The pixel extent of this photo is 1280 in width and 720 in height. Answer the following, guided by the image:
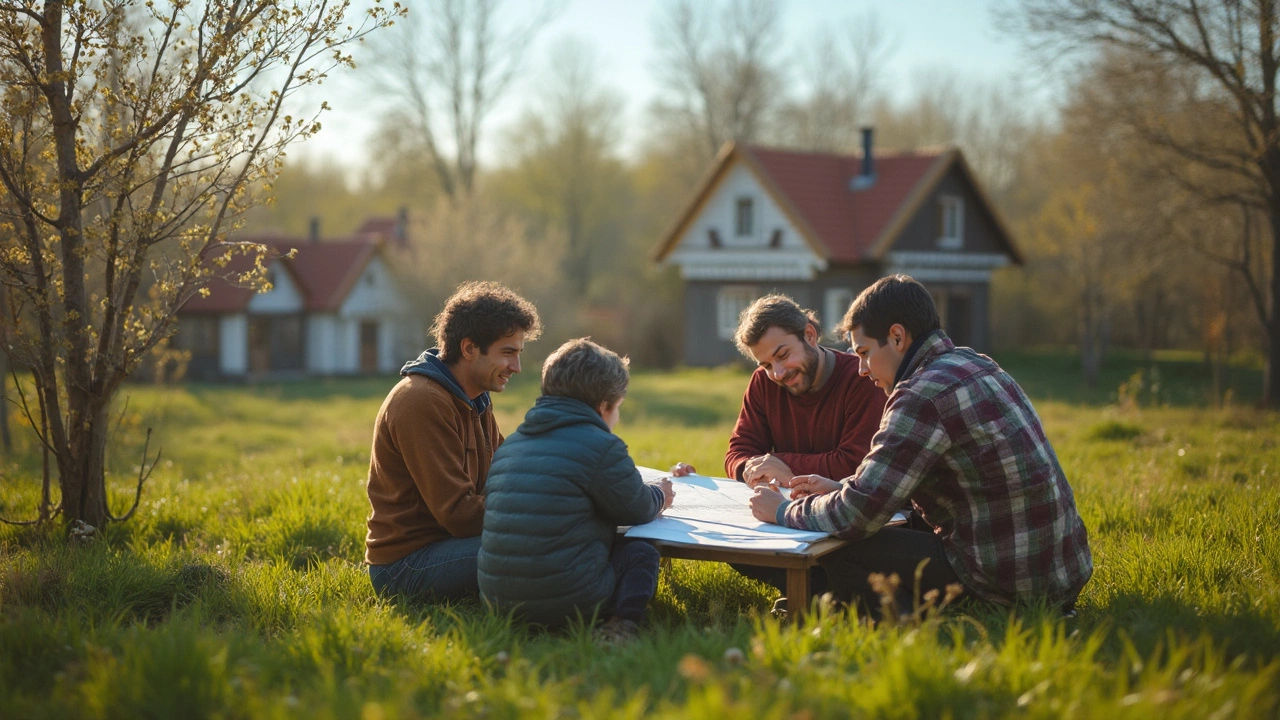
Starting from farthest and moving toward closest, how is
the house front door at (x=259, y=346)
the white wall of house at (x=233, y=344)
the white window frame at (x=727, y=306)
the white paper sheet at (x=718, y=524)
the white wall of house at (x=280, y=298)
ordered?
the white wall of house at (x=280, y=298), the house front door at (x=259, y=346), the white wall of house at (x=233, y=344), the white window frame at (x=727, y=306), the white paper sheet at (x=718, y=524)

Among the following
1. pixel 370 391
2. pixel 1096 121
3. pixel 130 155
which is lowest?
pixel 370 391

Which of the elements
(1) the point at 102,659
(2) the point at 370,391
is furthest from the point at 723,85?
(1) the point at 102,659

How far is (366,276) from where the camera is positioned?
1481 inches

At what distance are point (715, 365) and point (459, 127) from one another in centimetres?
1540

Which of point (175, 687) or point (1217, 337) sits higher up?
point (1217, 337)

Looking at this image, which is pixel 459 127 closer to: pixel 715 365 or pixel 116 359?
pixel 715 365

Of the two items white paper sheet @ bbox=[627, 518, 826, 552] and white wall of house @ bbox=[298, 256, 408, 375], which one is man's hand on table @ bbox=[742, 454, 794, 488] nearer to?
→ white paper sheet @ bbox=[627, 518, 826, 552]

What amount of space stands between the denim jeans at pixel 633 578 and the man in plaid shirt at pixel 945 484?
570mm

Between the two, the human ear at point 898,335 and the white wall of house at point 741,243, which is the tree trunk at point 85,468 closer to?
the human ear at point 898,335

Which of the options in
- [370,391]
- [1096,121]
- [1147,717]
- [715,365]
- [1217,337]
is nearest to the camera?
[1147,717]

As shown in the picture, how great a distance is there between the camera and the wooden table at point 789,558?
13.1 feet

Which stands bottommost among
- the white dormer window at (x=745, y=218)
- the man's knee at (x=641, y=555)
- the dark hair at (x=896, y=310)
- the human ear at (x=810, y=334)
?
the man's knee at (x=641, y=555)

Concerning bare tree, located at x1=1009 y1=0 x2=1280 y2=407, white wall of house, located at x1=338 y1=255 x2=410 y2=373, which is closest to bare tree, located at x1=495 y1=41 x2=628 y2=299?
white wall of house, located at x1=338 y1=255 x2=410 y2=373

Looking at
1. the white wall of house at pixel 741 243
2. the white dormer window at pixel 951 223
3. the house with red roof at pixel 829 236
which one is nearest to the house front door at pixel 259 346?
the house with red roof at pixel 829 236
